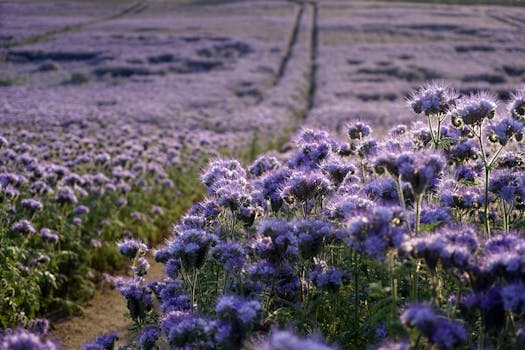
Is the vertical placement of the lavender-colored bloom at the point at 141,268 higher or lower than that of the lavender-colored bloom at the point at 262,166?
lower

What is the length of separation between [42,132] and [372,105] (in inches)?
584

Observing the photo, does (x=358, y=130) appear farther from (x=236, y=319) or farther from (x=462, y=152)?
(x=236, y=319)

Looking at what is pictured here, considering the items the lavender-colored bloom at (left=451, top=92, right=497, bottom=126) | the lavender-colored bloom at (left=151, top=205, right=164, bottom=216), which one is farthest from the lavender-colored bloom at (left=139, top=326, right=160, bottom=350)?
the lavender-colored bloom at (left=151, top=205, right=164, bottom=216)

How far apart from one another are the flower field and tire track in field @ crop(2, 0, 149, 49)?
0.32 meters

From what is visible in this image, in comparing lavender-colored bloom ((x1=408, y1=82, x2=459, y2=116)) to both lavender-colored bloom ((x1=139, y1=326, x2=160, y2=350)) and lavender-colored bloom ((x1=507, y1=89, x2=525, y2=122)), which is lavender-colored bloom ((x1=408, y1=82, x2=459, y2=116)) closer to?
lavender-colored bloom ((x1=507, y1=89, x2=525, y2=122))

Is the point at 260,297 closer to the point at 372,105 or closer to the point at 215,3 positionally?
the point at 372,105

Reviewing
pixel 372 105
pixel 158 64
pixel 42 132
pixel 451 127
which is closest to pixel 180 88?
pixel 158 64

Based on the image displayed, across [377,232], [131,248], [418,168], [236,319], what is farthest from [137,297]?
[418,168]

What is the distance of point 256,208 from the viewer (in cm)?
431

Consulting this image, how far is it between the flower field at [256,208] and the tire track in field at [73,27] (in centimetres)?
32

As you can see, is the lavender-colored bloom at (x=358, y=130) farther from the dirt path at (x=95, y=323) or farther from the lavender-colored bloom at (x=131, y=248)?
the dirt path at (x=95, y=323)

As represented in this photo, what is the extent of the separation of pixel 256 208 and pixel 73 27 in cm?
3346

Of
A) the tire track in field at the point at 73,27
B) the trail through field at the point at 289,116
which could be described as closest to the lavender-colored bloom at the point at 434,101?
the trail through field at the point at 289,116

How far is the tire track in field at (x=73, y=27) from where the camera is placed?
19.7 m
